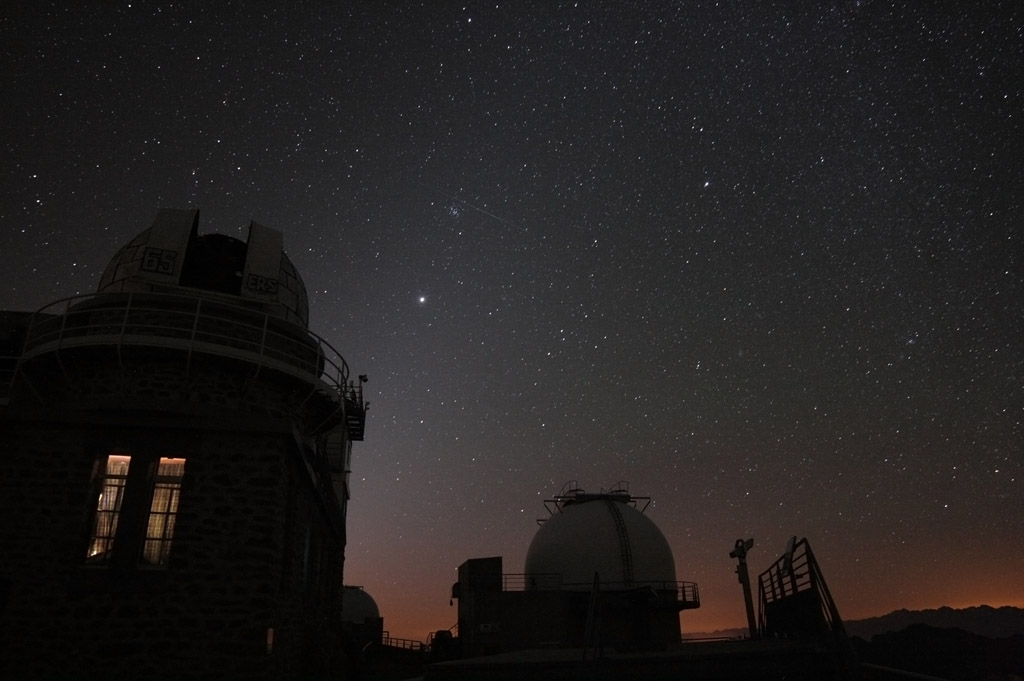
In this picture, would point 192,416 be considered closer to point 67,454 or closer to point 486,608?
point 67,454

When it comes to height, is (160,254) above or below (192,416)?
above

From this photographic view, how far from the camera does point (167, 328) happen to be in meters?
12.9

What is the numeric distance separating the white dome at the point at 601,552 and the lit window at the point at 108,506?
80.0 feet

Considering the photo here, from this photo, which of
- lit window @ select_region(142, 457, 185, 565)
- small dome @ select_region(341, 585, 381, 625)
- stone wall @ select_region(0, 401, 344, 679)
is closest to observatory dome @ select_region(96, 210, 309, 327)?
stone wall @ select_region(0, 401, 344, 679)

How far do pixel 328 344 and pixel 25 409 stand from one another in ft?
19.6

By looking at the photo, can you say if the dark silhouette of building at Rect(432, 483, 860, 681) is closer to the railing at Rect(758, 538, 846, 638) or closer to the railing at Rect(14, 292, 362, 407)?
the railing at Rect(758, 538, 846, 638)

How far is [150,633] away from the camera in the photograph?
10.5m

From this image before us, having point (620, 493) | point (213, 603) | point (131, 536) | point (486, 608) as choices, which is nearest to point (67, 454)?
point (131, 536)

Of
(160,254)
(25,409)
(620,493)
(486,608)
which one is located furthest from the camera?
(620,493)

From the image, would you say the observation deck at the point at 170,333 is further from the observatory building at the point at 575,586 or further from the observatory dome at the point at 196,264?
the observatory building at the point at 575,586

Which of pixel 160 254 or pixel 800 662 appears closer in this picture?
pixel 800 662

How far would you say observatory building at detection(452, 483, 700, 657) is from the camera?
30.1 meters

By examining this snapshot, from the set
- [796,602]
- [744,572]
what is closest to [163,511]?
[796,602]

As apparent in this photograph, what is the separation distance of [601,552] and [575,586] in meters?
2.12
